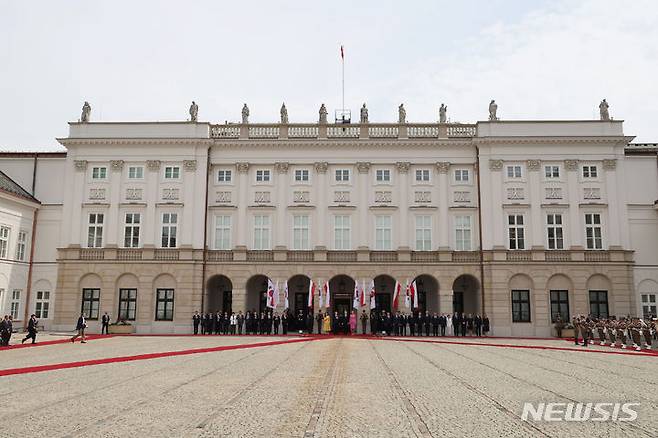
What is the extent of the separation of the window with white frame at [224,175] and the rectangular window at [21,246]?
47.4 ft

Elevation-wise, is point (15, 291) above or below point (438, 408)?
above

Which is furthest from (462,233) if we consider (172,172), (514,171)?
(172,172)

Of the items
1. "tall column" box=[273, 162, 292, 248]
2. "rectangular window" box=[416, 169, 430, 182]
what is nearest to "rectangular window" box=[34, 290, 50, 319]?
"tall column" box=[273, 162, 292, 248]

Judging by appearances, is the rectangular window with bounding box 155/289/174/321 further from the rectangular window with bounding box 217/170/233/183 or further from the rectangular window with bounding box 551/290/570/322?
the rectangular window with bounding box 551/290/570/322

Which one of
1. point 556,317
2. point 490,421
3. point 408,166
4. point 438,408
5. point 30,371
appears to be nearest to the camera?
point 490,421

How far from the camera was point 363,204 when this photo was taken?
4300 centimetres

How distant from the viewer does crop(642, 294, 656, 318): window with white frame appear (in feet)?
134

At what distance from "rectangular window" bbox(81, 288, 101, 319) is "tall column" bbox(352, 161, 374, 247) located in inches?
748

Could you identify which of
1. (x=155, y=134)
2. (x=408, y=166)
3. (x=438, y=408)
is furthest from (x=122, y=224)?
(x=438, y=408)

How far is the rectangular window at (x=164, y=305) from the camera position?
41688mm

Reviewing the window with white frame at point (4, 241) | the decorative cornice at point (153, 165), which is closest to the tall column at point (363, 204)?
the decorative cornice at point (153, 165)

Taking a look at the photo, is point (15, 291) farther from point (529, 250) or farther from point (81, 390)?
point (529, 250)

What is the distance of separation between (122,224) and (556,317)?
31.2 meters

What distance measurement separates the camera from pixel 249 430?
9297 mm
